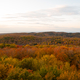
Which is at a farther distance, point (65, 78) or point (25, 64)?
point (25, 64)

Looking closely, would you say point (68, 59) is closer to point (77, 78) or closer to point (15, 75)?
point (77, 78)

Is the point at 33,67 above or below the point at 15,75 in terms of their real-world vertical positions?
below

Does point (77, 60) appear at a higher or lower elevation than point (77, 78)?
lower

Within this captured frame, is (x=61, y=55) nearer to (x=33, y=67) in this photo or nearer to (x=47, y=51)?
(x=47, y=51)

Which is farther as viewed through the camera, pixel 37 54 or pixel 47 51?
pixel 47 51

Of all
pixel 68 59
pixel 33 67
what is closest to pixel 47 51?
pixel 68 59

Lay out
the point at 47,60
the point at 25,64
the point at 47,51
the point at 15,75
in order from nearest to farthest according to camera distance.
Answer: the point at 15,75 < the point at 25,64 < the point at 47,60 < the point at 47,51

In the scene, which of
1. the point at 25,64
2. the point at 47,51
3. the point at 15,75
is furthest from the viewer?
the point at 47,51

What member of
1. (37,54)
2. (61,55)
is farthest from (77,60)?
(37,54)

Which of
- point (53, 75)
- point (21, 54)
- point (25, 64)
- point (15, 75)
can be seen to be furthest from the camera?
point (21, 54)
